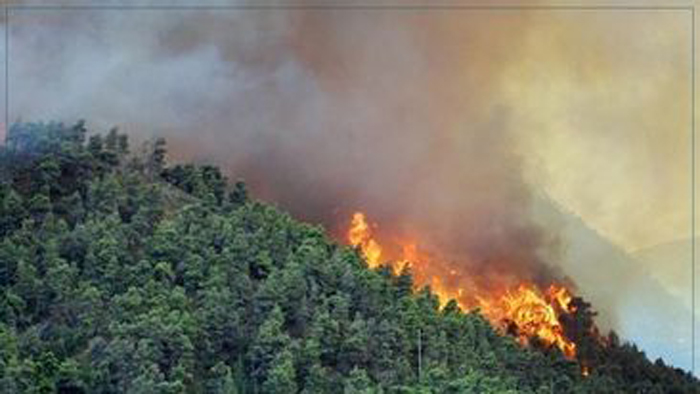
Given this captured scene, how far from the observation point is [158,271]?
6800 cm

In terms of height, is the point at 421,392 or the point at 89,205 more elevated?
the point at 89,205

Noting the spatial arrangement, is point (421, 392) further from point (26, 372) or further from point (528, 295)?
point (528, 295)

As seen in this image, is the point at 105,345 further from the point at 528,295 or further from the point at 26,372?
the point at 528,295

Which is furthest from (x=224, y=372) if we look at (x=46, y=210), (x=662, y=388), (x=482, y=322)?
(x=662, y=388)

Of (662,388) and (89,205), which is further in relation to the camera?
(662,388)

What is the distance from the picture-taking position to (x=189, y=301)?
216ft

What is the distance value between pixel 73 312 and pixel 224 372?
6.19 m

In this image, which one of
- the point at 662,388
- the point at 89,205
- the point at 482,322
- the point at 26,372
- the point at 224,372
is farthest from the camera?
the point at 662,388

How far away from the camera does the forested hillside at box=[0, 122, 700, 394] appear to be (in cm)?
6106

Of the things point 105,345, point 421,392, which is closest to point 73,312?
point 105,345

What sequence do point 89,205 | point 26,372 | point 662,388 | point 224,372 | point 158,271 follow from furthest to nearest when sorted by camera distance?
point 662,388 → point 89,205 → point 158,271 → point 224,372 → point 26,372

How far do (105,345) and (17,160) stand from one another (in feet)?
56.1

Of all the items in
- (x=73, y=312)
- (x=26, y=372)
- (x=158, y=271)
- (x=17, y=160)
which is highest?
(x=17, y=160)

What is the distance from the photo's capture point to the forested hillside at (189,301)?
61062 mm
